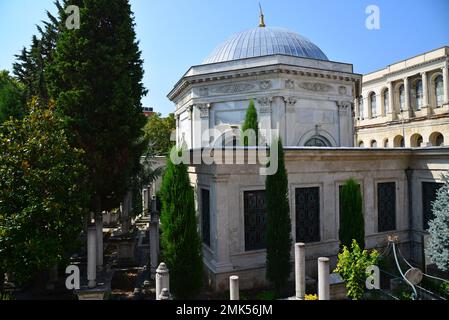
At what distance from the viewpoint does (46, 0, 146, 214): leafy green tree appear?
Answer: 11.6 meters

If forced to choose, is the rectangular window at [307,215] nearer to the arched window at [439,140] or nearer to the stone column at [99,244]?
the stone column at [99,244]

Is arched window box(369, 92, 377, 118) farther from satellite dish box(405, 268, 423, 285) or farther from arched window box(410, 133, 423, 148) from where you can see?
satellite dish box(405, 268, 423, 285)

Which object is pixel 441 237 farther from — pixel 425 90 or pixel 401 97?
pixel 401 97

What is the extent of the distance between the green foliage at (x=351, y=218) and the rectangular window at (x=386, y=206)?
2675 mm

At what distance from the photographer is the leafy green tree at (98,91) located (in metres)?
11.6

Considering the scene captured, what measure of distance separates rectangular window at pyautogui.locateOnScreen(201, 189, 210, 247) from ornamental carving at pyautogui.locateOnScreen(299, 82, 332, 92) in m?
10.1

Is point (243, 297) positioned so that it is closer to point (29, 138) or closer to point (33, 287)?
point (33, 287)

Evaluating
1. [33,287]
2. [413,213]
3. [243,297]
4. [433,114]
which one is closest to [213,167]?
[243,297]

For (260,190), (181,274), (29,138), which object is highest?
(29,138)

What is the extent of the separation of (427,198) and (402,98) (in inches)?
1227

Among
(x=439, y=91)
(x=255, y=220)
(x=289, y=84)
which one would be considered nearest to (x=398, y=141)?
(x=439, y=91)

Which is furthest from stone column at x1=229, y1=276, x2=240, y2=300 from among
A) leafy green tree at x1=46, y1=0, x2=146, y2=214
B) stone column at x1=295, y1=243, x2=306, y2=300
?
leafy green tree at x1=46, y1=0, x2=146, y2=214

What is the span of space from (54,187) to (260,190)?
21.1 feet

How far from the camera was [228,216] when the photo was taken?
1035 cm
